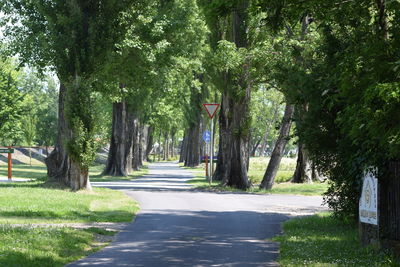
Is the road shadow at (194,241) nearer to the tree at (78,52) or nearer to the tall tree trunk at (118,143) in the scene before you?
the tree at (78,52)

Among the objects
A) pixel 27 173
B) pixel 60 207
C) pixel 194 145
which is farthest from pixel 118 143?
pixel 60 207

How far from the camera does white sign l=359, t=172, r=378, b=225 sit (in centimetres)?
1198

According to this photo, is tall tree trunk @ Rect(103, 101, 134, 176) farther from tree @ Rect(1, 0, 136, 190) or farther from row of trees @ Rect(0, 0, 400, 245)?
tree @ Rect(1, 0, 136, 190)

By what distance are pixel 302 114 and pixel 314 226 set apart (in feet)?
9.11

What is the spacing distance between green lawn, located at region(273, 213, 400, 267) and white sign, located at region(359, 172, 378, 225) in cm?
53

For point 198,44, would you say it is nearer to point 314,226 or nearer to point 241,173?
point 241,173

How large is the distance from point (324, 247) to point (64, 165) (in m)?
Result: 18.9

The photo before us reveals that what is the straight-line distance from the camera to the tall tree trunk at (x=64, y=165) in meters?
28.2

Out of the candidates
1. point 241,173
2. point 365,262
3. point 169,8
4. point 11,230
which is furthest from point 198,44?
point 365,262

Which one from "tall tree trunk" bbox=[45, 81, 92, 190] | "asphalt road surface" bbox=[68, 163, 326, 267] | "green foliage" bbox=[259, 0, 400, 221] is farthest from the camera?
"tall tree trunk" bbox=[45, 81, 92, 190]

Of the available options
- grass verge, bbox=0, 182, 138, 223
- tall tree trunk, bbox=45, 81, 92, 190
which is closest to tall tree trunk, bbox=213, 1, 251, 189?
tall tree trunk, bbox=45, 81, 92, 190

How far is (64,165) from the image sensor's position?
29.9m

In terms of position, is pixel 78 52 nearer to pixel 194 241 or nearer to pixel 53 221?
pixel 53 221

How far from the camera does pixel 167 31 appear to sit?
103 feet
